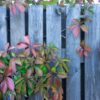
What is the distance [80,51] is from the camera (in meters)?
3.16

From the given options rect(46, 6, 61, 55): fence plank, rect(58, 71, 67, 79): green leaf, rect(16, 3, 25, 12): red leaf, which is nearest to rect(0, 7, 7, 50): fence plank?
rect(16, 3, 25, 12): red leaf

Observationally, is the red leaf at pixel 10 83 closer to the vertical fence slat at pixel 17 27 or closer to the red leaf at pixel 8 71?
the red leaf at pixel 8 71

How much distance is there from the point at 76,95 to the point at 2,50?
920 millimetres

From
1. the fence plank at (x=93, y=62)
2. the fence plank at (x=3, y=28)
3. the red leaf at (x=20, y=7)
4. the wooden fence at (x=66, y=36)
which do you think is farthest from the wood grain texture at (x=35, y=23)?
the fence plank at (x=93, y=62)

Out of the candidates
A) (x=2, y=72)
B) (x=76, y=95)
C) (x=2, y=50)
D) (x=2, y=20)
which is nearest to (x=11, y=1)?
(x=2, y=20)

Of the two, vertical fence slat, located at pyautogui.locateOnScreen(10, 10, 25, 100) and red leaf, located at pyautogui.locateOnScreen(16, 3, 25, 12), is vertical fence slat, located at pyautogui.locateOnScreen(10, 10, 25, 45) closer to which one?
vertical fence slat, located at pyautogui.locateOnScreen(10, 10, 25, 100)

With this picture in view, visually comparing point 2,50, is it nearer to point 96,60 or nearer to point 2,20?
point 2,20

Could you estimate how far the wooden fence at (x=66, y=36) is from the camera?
308cm

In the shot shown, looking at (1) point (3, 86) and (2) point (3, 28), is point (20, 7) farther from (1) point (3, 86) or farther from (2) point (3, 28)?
(1) point (3, 86)

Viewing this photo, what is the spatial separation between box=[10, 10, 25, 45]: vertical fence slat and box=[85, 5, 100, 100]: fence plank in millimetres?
679

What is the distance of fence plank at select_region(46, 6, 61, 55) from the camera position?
3.13 metres

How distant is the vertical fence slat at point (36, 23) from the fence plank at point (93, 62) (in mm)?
498

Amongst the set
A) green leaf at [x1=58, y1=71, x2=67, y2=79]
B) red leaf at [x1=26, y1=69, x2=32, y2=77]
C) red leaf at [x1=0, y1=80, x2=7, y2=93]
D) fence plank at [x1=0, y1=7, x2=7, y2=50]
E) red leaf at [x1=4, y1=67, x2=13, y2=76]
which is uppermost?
fence plank at [x1=0, y1=7, x2=7, y2=50]

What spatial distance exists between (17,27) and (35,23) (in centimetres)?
18
